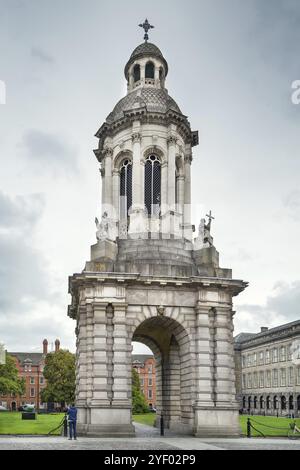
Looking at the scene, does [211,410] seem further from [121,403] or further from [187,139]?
[187,139]

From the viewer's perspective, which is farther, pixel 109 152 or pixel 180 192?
pixel 109 152

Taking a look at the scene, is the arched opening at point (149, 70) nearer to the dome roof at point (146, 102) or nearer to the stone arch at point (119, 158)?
the dome roof at point (146, 102)

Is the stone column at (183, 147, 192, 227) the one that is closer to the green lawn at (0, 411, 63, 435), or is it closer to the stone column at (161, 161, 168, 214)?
the stone column at (161, 161, 168, 214)

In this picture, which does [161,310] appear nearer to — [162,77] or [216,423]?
[216,423]

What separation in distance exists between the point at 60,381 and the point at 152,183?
66.5 m

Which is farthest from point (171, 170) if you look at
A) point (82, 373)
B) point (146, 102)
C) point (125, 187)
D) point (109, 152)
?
point (82, 373)

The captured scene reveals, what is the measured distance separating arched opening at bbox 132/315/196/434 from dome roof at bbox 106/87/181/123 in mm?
14059

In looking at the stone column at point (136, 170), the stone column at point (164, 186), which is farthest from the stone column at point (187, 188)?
the stone column at point (136, 170)

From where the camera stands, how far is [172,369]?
41812mm

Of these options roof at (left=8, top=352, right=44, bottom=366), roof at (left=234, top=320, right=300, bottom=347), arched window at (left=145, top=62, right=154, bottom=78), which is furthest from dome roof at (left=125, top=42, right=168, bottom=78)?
roof at (left=8, top=352, right=44, bottom=366)

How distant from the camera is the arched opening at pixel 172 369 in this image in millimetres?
36312

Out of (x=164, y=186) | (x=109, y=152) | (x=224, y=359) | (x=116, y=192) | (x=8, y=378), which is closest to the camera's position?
(x=224, y=359)

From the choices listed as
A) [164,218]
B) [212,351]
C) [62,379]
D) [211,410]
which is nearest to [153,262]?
[164,218]
